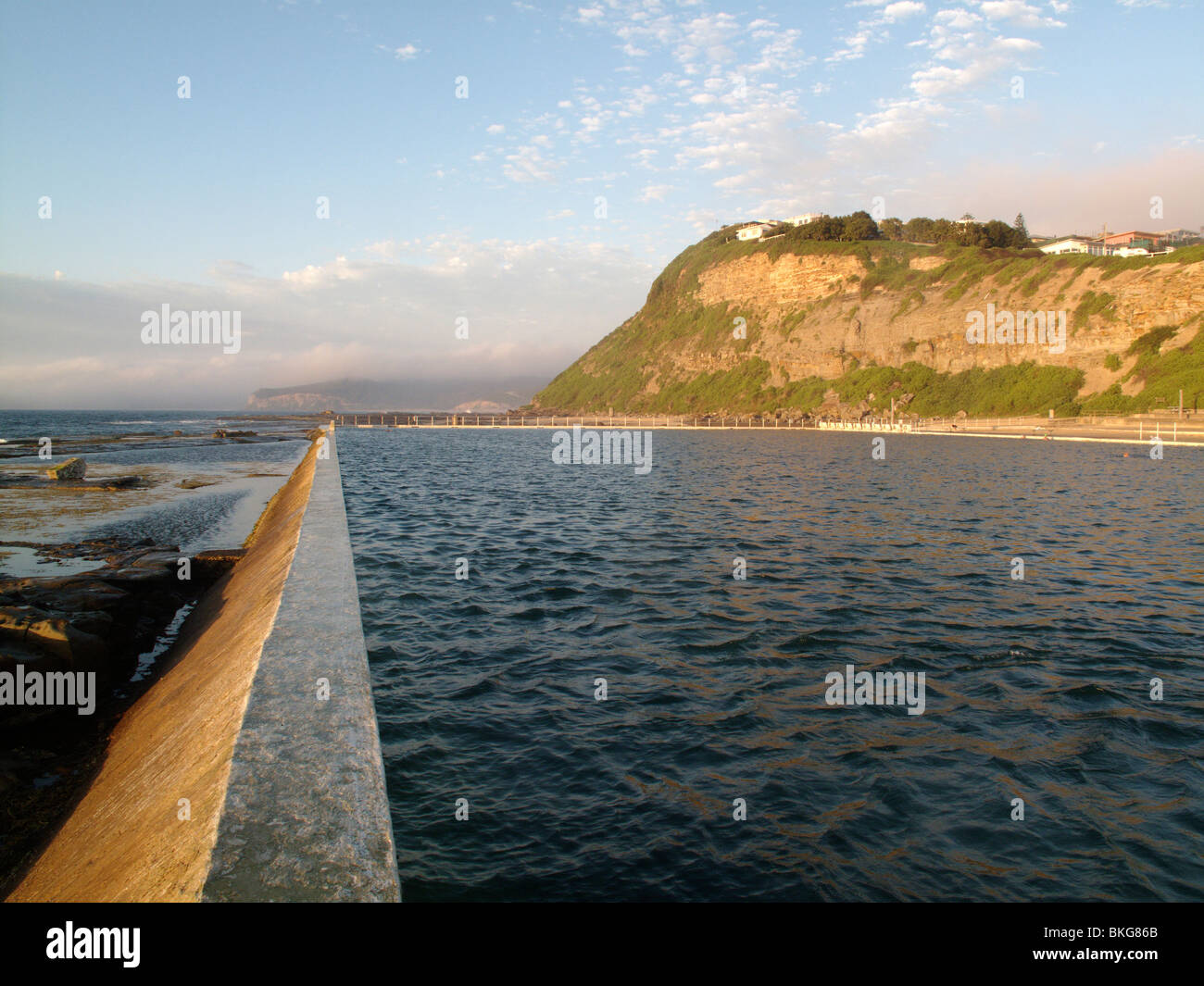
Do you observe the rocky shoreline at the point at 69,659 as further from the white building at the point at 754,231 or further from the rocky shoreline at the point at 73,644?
the white building at the point at 754,231

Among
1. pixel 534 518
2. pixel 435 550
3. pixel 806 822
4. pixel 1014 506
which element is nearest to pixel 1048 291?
pixel 1014 506

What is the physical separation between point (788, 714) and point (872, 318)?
4865 inches

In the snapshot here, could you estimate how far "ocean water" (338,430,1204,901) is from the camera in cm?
560

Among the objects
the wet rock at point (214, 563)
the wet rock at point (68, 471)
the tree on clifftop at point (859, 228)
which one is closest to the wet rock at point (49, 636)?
the wet rock at point (214, 563)

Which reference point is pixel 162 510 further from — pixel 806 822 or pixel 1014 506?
pixel 1014 506

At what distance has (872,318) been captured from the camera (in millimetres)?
118875

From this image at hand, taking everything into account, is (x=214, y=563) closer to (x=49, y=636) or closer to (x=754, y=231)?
(x=49, y=636)

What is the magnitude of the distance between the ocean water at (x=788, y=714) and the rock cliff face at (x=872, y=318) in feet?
260

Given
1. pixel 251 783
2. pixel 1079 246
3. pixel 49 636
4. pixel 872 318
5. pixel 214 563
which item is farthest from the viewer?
pixel 1079 246

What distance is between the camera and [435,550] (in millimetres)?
18531

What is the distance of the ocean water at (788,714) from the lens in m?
5.60

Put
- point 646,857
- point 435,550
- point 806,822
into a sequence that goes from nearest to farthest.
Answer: point 646,857 < point 806,822 < point 435,550

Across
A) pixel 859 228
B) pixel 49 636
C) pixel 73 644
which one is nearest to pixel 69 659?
pixel 73 644

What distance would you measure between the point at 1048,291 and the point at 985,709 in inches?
4146
